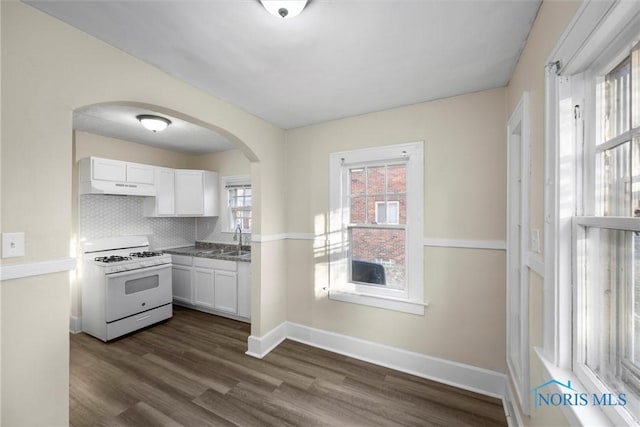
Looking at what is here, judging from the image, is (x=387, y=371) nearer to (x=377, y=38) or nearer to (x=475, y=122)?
(x=475, y=122)

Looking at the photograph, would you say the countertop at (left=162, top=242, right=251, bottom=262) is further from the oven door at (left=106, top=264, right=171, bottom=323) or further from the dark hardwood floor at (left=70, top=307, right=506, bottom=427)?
the dark hardwood floor at (left=70, top=307, right=506, bottom=427)

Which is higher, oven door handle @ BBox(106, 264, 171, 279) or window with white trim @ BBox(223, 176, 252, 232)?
window with white trim @ BBox(223, 176, 252, 232)

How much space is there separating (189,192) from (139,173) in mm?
735

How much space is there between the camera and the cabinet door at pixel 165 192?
12.6 ft

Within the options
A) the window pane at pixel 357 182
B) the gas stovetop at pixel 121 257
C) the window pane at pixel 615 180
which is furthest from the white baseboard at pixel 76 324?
the window pane at pixel 615 180

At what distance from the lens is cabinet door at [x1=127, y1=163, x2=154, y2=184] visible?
3.48 meters

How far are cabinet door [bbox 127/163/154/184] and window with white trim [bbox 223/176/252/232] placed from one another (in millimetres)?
1087

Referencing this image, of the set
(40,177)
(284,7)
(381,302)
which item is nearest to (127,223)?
(40,177)

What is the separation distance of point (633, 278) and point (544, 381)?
0.67 m

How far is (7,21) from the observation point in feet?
3.76

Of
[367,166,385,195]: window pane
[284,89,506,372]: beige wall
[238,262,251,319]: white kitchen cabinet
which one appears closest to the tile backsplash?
[238,262,251,319]: white kitchen cabinet

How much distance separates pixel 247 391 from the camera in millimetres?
2133

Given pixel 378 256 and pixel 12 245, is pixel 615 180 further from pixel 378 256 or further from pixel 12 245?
pixel 12 245

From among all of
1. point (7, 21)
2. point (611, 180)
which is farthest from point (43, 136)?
point (611, 180)
